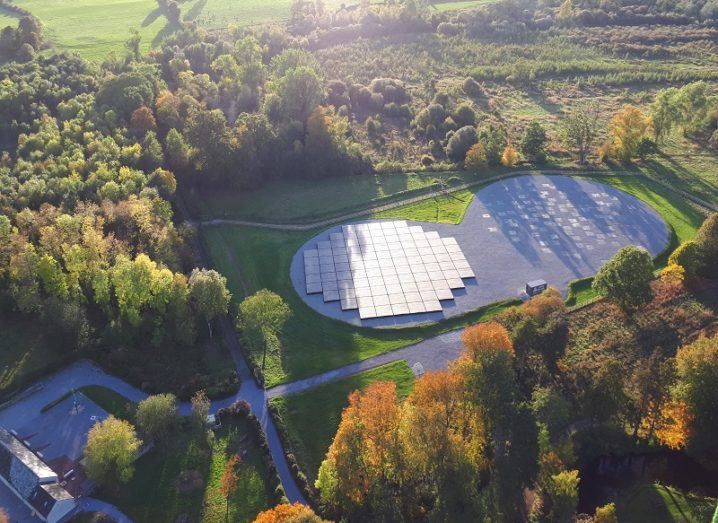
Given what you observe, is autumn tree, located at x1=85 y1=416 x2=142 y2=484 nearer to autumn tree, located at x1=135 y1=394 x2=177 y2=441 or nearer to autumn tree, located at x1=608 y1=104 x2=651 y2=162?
autumn tree, located at x1=135 y1=394 x2=177 y2=441

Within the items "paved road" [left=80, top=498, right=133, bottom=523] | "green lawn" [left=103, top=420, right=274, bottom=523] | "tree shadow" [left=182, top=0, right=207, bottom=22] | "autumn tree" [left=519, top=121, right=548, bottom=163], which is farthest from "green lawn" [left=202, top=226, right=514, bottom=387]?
"tree shadow" [left=182, top=0, right=207, bottom=22]

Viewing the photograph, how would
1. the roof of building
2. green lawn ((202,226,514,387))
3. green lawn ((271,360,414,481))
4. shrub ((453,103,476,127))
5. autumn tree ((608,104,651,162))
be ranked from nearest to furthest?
the roof of building < green lawn ((271,360,414,481)) < green lawn ((202,226,514,387)) < autumn tree ((608,104,651,162)) < shrub ((453,103,476,127))

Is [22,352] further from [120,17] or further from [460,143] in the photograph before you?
[120,17]

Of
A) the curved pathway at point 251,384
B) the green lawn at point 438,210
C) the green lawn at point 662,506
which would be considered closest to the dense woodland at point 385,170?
the curved pathway at point 251,384

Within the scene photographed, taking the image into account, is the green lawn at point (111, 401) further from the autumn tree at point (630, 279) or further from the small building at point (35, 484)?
the autumn tree at point (630, 279)

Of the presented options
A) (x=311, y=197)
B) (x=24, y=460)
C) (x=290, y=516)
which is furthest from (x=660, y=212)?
(x=24, y=460)
